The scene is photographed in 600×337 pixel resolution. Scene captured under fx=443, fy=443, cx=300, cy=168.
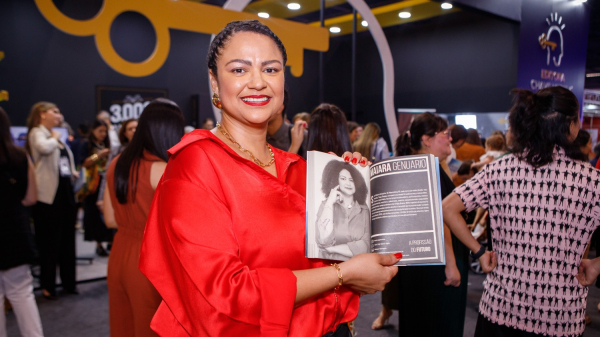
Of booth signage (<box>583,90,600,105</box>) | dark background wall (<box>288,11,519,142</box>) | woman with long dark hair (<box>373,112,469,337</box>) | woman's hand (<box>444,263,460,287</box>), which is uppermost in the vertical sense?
dark background wall (<box>288,11,519,142</box>)

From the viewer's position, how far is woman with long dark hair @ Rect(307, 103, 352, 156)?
2.73 metres

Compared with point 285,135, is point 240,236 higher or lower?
lower

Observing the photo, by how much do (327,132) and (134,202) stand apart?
123 cm

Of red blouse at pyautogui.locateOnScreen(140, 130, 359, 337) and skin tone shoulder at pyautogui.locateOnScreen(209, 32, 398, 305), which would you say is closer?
red blouse at pyautogui.locateOnScreen(140, 130, 359, 337)

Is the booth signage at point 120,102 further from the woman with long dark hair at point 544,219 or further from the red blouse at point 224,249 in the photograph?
the red blouse at point 224,249

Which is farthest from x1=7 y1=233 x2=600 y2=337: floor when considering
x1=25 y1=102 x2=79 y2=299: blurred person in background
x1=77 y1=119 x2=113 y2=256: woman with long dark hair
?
x1=77 y1=119 x2=113 y2=256: woman with long dark hair

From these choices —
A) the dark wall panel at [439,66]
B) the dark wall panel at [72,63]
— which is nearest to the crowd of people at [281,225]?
the dark wall panel at [72,63]

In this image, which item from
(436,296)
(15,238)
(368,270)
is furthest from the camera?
(15,238)

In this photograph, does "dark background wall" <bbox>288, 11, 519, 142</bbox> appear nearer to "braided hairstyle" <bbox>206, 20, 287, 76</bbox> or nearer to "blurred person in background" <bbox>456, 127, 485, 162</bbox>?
"blurred person in background" <bbox>456, 127, 485, 162</bbox>

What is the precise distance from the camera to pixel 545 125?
5.51ft

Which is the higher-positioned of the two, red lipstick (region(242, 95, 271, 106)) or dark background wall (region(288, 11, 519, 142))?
dark background wall (region(288, 11, 519, 142))

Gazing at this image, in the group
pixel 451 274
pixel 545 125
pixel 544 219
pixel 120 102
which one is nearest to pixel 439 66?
pixel 120 102

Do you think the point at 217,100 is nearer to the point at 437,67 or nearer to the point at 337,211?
the point at 337,211

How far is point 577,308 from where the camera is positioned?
5.40 feet
